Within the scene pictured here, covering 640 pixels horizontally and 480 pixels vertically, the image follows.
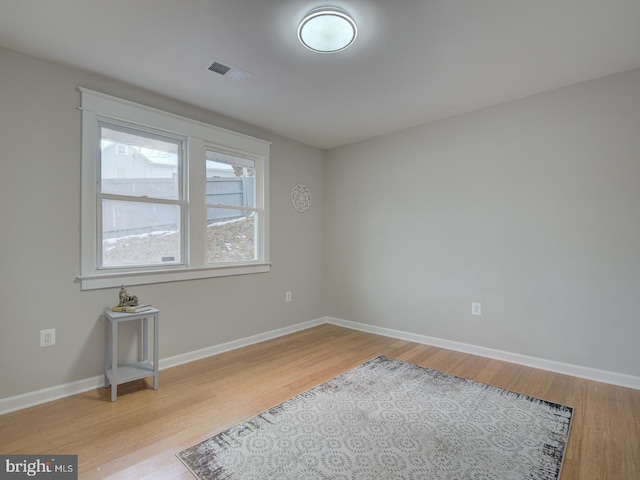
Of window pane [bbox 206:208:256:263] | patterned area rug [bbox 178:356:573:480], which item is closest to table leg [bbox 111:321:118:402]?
patterned area rug [bbox 178:356:573:480]

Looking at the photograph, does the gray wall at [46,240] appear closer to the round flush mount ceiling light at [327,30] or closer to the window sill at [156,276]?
the window sill at [156,276]

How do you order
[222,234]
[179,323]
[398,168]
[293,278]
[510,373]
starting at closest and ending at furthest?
[510,373] < [179,323] < [222,234] < [398,168] < [293,278]

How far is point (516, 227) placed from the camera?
295 cm

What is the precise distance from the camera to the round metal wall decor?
160 inches

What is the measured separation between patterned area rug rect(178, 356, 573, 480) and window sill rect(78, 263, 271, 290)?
147 cm

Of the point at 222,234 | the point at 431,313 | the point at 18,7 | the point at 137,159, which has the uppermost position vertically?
the point at 18,7

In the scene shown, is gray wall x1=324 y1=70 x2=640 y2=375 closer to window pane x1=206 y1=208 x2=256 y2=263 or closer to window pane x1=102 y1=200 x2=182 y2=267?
window pane x1=206 y1=208 x2=256 y2=263

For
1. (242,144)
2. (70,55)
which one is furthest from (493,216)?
(70,55)

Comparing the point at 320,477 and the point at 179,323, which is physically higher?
the point at 179,323

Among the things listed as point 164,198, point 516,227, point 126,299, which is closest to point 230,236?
point 164,198

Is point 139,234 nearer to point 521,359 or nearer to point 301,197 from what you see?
point 301,197

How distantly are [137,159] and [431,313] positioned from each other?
3266mm

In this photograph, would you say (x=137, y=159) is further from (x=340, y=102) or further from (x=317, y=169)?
(x=317, y=169)

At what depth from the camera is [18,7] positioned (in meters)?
1.74
